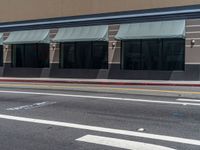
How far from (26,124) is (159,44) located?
15.8 metres

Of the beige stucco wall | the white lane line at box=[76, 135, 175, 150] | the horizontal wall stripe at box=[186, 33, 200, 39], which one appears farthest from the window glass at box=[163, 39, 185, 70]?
the white lane line at box=[76, 135, 175, 150]

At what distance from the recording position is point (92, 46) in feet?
84.7

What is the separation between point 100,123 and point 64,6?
19.5 metres

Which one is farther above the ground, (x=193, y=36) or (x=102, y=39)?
(x=193, y=36)

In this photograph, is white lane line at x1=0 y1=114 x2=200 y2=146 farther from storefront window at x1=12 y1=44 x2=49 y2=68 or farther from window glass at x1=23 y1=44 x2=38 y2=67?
window glass at x1=23 y1=44 x2=38 y2=67

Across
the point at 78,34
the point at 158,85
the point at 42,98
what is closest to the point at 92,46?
the point at 78,34

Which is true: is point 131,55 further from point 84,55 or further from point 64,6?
point 64,6

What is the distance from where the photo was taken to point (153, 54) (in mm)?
23438

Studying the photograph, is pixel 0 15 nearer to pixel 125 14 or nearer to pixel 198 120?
pixel 125 14

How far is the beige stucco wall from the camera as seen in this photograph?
928 inches

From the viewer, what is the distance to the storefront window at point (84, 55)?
1000 inches

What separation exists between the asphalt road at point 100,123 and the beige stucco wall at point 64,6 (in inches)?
461

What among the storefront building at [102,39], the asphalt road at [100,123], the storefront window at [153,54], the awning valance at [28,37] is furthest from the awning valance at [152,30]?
the asphalt road at [100,123]

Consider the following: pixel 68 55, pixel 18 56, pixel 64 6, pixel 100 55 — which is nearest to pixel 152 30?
pixel 100 55
